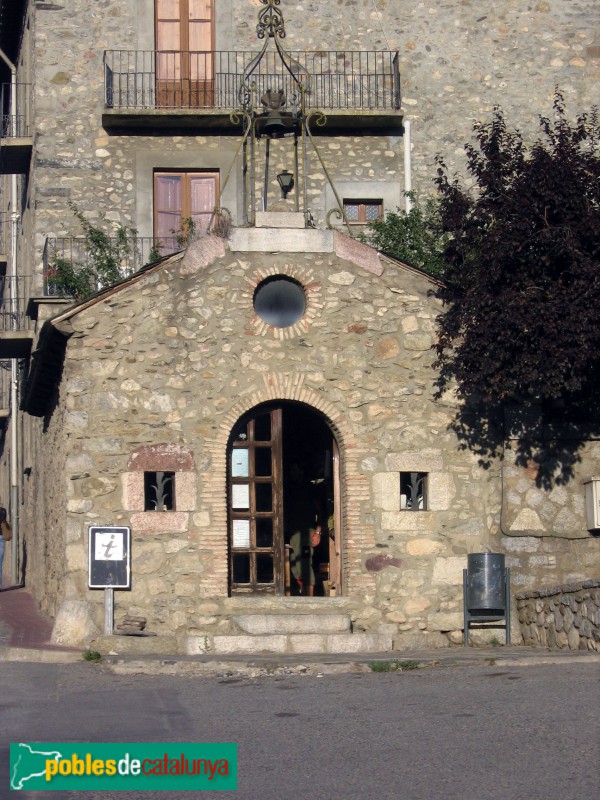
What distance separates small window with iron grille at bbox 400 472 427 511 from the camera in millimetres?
16500

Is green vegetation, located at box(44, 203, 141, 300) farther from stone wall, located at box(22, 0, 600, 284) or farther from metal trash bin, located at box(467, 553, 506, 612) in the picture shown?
metal trash bin, located at box(467, 553, 506, 612)

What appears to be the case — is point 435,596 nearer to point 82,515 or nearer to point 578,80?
point 82,515

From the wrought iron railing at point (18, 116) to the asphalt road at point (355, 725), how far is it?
48.1 ft

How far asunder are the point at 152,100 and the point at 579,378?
1166 centimetres

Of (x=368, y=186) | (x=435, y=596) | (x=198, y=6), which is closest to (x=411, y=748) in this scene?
(x=435, y=596)

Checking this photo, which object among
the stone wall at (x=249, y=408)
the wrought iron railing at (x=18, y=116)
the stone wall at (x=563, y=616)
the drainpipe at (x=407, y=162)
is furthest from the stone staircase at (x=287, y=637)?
the wrought iron railing at (x=18, y=116)

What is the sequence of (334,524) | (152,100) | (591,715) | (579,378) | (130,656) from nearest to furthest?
(591,715) → (130,656) → (579,378) → (334,524) → (152,100)

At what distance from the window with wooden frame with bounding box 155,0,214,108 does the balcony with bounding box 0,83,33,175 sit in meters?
2.68

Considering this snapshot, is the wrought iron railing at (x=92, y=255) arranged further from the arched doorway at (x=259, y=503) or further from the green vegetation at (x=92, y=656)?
the green vegetation at (x=92, y=656)

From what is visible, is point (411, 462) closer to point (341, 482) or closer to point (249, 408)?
point (341, 482)

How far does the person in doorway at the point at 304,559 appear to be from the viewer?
1923cm

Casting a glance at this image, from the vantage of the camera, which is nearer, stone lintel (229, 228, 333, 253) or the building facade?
the building facade

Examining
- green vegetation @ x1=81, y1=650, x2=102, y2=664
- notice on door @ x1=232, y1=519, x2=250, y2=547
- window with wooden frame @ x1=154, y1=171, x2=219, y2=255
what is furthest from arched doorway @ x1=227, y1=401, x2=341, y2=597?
window with wooden frame @ x1=154, y1=171, x2=219, y2=255

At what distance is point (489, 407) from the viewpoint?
1677 centimetres
